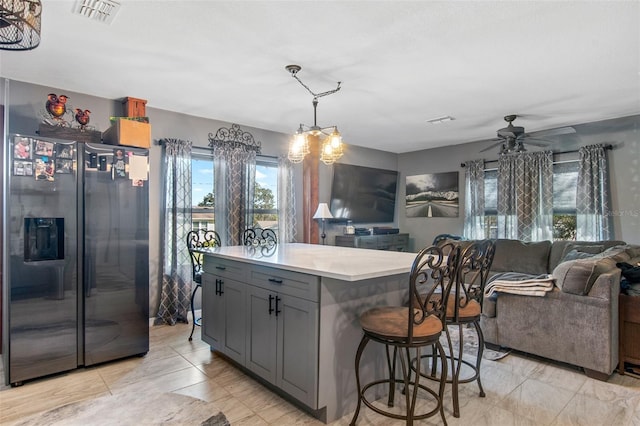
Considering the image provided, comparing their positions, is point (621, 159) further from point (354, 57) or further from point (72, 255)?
point (72, 255)

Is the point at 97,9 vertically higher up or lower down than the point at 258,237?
higher up

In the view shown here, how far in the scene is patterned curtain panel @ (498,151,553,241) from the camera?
519 centimetres

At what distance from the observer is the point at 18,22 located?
138 centimetres

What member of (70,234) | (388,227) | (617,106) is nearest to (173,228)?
(70,234)

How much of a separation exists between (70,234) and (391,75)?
3.01 meters

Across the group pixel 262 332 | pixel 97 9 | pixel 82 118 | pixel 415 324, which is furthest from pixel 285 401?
pixel 82 118

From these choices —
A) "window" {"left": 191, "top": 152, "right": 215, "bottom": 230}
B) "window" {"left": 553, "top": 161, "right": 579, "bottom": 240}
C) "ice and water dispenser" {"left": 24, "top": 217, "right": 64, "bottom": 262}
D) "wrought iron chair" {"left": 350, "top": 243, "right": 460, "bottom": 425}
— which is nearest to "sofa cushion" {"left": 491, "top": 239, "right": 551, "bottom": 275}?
"window" {"left": 553, "top": 161, "right": 579, "bottom": 240}

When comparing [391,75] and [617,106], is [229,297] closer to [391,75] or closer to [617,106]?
[391,75]

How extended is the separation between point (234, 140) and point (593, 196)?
4794 millimetres

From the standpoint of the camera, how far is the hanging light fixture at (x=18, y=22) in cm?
133

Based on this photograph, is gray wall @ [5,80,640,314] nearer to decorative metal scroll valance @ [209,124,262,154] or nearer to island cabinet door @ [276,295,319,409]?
decorative metal scroll valance @ [209,124,262,154]

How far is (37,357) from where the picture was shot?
274cm

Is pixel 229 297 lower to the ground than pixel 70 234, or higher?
lower

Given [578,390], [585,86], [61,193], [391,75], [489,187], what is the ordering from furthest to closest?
1. [489,187]
2. [585,86]
3. [391,75]
4. [61,193]
5. [578,390]
